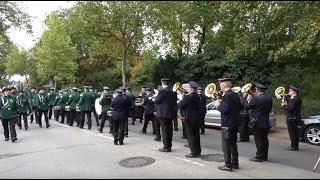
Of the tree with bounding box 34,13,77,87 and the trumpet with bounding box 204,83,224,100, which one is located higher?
the tree with bounding box 34,13,77,87

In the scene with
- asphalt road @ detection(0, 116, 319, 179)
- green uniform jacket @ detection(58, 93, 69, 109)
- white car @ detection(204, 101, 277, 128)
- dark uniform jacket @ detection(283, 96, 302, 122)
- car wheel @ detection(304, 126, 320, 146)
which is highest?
green uniform jacket @ detection(58, 93, 69, 109)

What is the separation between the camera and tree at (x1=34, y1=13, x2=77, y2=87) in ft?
138

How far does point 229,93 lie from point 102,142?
17.6 ft

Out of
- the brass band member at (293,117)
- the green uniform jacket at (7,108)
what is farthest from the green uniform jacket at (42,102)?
the brass band member at (293,117)

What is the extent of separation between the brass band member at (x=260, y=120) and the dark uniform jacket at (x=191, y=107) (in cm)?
128

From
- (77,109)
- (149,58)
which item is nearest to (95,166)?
(77,109)

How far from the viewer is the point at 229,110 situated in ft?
30.1

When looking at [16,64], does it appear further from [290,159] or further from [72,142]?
[290,159]

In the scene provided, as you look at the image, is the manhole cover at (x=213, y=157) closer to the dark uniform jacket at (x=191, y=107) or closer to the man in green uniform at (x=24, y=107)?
the dark uniform jacket at (x=191, y=107)

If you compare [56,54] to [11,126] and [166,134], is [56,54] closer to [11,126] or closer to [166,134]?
[11,126]

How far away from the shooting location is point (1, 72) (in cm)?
6850

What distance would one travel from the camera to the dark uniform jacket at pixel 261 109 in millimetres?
10188

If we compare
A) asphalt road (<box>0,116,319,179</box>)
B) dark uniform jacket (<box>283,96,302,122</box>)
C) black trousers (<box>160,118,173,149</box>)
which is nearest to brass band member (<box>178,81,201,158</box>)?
asphalt road (<box>0,116,319,179</box>)

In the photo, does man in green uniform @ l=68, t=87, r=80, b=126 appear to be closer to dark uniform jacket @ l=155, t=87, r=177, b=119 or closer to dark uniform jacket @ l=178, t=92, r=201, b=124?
dark uniform jacket @ l=155, t=87, r=177, b=119
